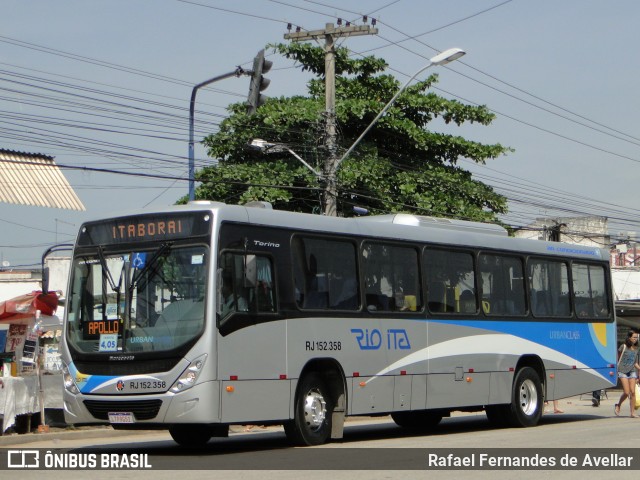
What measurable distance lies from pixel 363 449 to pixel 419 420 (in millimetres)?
5880

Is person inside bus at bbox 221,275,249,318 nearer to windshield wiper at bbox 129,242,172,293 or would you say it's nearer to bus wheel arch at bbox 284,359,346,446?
windshield wiper at bbox 129,242,172,293

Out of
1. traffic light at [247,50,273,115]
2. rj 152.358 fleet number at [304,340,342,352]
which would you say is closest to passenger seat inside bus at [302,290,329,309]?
rj 152.358 fleet number at [304,340,342,352]

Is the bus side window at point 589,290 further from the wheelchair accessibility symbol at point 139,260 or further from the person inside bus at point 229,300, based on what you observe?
the wheelchair accessibility symbol at point 139,260

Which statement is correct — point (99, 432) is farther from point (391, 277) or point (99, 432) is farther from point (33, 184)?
point (33, 184)

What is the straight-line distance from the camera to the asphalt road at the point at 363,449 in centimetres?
1187

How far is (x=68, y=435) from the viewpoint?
19.4m

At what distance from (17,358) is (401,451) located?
8754 mm

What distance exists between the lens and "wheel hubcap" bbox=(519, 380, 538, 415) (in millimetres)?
20203

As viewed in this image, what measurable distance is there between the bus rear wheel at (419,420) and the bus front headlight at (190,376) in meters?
7.23

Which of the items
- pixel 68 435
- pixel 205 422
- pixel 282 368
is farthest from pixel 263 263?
pixel 68 435

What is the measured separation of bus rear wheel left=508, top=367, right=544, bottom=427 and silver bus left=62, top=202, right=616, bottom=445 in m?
0.03

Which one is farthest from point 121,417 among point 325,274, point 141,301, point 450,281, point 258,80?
point 258,80

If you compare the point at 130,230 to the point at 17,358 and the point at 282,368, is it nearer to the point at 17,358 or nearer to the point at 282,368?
the point at 282,368

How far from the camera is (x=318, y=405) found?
15719 millimetres
